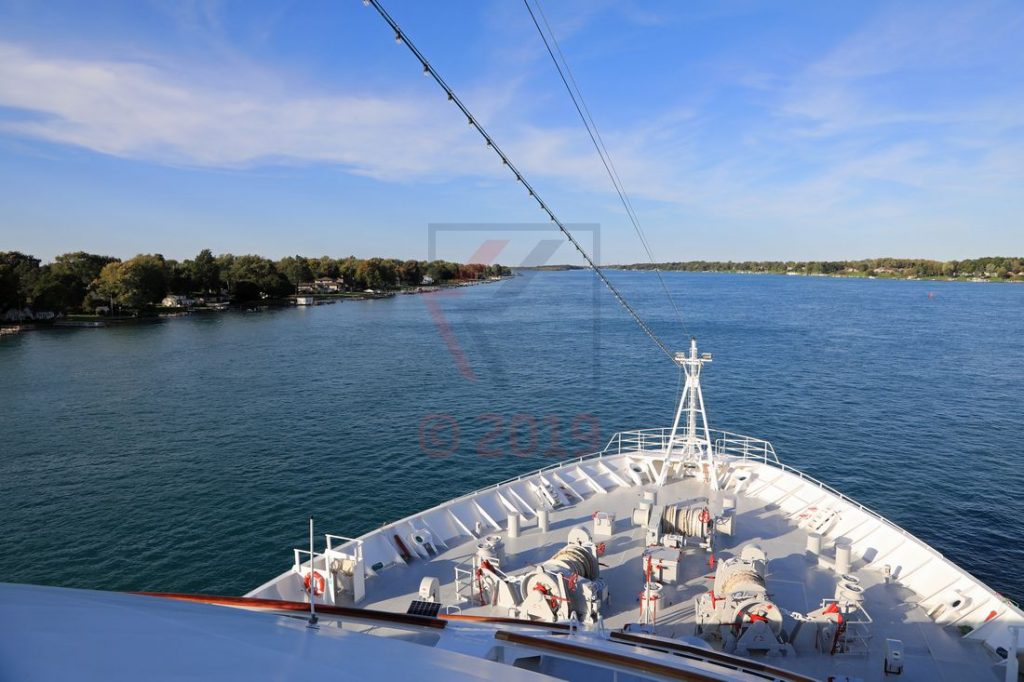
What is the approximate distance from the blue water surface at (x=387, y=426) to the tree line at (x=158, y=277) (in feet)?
41.5

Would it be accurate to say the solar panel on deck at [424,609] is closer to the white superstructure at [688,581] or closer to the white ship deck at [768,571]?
the white superstructure at [688,581]

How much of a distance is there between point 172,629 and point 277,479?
25.4 meters

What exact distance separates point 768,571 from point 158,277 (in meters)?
109

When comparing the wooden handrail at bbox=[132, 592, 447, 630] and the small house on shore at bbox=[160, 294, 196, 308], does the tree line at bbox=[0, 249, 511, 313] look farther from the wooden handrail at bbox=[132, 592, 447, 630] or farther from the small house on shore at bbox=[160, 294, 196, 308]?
the wooden handrail at bbox=[132, 592, 447, 630]

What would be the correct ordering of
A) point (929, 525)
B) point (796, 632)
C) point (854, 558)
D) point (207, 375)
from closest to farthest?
point (796, 632) < point (854, 558) < point (929, 525) < point (207, 375)

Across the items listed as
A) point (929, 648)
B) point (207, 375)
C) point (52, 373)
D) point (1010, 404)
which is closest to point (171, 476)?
point (207, 375)

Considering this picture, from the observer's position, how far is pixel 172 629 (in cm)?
386

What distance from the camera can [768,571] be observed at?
1295cm

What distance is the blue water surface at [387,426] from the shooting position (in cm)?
2184

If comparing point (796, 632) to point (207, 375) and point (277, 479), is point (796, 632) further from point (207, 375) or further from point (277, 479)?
point (207, 375)

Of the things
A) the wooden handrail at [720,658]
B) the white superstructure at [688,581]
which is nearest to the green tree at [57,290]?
the white superstructure at [688,581]

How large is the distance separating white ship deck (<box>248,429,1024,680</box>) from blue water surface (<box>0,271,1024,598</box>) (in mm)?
8574

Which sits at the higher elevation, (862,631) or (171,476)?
(862,631)

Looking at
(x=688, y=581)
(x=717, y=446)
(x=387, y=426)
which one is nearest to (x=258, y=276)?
(x=387, y=426)
